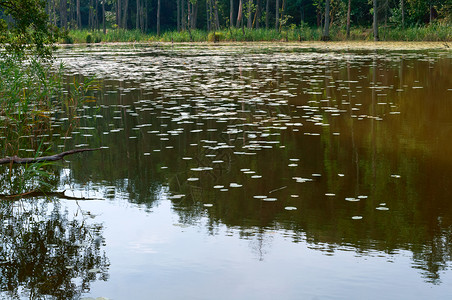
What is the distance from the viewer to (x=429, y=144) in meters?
10.8

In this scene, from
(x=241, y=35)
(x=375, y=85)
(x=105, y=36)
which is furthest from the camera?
(x=105, y=36)

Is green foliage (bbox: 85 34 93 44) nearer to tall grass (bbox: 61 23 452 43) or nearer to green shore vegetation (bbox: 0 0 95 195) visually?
tall grass (bbox: 61 23 452 43)

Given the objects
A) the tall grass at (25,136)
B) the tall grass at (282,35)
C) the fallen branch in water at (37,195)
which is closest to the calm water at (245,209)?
the fallen branch in water at (37,195)

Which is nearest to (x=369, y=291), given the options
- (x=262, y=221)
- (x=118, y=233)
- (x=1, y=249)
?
(x=262, y=221)

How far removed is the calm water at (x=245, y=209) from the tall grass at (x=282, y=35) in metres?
35.4

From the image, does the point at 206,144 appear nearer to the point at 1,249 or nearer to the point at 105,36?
the point at 1,249

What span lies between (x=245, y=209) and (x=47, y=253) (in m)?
2.32

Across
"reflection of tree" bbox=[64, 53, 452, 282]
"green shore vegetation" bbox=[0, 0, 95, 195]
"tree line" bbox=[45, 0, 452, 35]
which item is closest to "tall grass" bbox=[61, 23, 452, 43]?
"tree line" bbox=[45, 0, 452, 35]

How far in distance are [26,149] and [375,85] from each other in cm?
1224

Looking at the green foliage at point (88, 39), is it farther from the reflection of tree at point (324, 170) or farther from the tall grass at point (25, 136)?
the reflection of tree at point (324, 170)

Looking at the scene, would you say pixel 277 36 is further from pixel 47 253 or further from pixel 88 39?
pixel 47 253

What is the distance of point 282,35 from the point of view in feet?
194

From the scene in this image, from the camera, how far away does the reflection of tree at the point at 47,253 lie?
5137 mm

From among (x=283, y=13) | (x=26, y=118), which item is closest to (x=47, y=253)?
(x=26, y=118)
